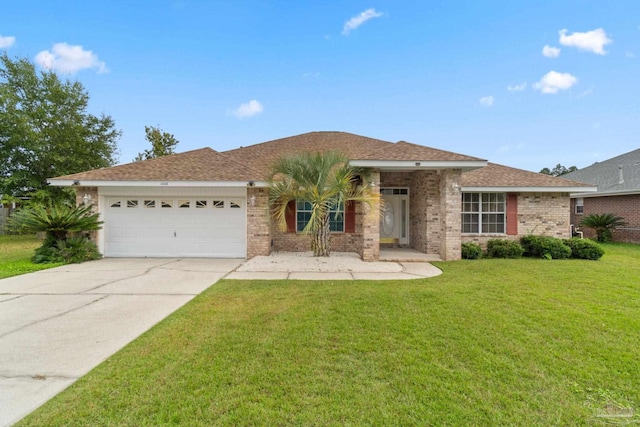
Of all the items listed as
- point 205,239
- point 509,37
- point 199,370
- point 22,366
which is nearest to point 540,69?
point 509,37

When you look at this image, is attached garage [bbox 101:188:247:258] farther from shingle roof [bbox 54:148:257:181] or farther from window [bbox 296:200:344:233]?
window [bbox 296:200:344:233]

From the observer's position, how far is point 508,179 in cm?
1119

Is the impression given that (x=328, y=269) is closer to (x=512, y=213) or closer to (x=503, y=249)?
(x=503, y=249)

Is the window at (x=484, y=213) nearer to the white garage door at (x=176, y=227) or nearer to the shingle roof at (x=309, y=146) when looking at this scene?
the shingle roof at (x=309, y=146)

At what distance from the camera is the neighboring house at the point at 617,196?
47.4 feet

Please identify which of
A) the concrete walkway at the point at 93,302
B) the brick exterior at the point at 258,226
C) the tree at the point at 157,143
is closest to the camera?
the concrete walkway at the point at 93,302

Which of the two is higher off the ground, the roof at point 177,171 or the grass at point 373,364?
the roof at point 177,171

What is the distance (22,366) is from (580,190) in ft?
51.0

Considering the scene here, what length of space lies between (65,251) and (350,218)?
9.74 metres

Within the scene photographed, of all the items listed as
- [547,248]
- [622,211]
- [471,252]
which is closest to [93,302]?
[471,252]

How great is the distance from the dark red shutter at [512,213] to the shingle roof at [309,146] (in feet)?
17.9

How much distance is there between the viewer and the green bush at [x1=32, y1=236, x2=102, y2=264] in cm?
898

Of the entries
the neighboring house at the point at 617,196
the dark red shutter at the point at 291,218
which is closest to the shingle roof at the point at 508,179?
the neighboring house at the point at 617,196

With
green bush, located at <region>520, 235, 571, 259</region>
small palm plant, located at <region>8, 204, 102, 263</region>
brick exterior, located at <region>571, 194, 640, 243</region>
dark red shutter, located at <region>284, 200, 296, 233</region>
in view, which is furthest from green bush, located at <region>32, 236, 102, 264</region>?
brick exterior, located at <region>571, 194, 640, 243</region>
